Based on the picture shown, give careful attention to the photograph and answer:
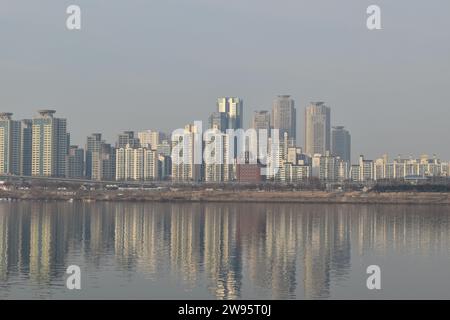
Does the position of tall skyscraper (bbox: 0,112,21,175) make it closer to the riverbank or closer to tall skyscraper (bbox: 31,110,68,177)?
tall skyscraper (bbox: 31,110,68,177)

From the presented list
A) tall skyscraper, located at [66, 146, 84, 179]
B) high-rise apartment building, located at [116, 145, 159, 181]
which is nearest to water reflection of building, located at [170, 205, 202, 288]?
high-rise apartment building, located at [116, 145, 159, 181]

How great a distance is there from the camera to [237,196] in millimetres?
90750

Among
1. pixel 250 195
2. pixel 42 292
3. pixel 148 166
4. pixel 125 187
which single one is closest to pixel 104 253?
pixel 42 292

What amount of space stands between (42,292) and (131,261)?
6.28 metres

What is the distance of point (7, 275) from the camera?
21688 mm

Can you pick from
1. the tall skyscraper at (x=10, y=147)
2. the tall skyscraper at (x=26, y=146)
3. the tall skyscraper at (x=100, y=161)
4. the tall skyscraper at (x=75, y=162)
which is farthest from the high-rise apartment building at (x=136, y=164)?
the tall skyscraper at (x=10, y=147)

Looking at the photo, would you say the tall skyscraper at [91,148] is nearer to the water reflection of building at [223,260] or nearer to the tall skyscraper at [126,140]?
the tall skyscraper at [126,140]

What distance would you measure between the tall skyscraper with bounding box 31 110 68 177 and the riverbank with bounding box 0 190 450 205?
3293 centimetres

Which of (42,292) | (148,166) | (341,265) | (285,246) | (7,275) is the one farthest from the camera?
(148,166)

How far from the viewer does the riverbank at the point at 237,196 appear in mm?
85750

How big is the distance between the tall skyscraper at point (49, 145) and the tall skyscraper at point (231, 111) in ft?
144

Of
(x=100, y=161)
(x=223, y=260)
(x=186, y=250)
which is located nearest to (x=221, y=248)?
(x=186, y=250)

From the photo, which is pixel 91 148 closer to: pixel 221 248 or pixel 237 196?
pixel 237 196
